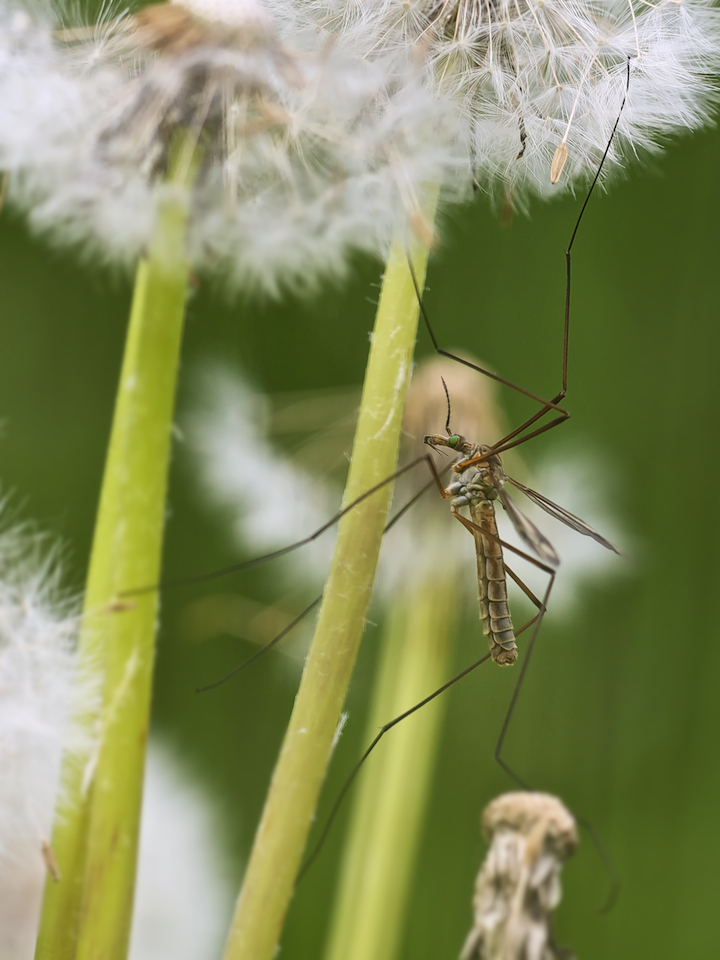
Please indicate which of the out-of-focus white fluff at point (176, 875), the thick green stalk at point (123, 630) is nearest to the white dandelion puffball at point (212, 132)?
the thick green stalk at point (123, 630)

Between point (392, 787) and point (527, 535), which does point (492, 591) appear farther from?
point (392, 787)

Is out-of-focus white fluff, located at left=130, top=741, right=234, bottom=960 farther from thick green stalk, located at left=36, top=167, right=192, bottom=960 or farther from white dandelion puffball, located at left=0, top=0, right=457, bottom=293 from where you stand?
white dandelion puffball, located at left=0, top=0, right=457, bottom=293

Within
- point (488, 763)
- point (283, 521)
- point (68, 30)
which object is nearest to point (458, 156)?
point (68, 30)

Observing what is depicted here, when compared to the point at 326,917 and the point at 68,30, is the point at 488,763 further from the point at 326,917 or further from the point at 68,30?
the point at 68,30

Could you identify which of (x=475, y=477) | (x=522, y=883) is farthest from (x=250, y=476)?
(x=522, y=883)

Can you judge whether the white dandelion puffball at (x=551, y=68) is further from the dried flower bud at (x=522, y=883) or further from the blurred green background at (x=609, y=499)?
the dried flower bud at (x=522, y=883)

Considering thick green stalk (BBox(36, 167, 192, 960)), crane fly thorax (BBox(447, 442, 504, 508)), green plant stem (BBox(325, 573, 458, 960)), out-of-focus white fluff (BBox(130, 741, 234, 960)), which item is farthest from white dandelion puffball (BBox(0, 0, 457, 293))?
out-of-focus white fluff (BBox(130, 741, 234, 960))

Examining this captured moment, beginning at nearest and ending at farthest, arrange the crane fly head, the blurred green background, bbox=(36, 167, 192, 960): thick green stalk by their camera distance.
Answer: bbox=(36, 167, 192, 960): thick green stalk < the crane fly head < the blurred green background

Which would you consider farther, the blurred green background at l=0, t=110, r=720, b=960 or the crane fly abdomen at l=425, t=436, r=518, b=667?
the blurred green background at l=0, t=110, r=720, b=960
